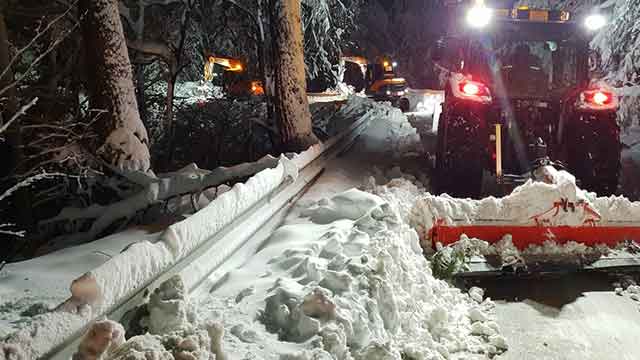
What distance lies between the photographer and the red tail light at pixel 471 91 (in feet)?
20.7

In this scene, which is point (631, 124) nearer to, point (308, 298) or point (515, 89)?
point (515, 89)

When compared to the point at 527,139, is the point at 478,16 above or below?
above

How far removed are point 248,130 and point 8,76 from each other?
284 inches

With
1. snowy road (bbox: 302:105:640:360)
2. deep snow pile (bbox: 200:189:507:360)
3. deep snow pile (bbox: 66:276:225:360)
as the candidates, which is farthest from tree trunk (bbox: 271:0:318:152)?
deep snow pile (bbox: 66:276:225:360)

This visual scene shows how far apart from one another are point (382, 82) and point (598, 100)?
71.0 feet

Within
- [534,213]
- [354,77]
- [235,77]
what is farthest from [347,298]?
[354,77]

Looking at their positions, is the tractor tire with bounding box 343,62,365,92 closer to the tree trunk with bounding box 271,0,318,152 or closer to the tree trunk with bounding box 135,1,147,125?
the tree trunk with bounding box 135,1,147,125

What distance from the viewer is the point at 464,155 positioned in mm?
6277

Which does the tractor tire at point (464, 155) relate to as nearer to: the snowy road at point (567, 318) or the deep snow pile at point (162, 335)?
the snowy road at point (567, 318)

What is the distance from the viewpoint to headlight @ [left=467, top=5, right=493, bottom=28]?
6.51 metres

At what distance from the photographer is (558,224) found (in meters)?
5.00

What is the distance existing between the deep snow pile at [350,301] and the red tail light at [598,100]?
10.4 feet

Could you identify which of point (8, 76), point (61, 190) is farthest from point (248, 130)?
point (8, 76)

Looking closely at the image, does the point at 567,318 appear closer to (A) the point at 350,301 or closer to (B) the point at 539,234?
(B) the point at 539,234
